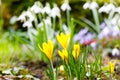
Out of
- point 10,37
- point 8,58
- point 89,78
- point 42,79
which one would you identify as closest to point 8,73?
point 42,79

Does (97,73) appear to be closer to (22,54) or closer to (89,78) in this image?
(89,78)

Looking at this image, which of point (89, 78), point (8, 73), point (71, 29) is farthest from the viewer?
point (71, 29)

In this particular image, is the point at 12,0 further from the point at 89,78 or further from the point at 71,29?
the point at 89,78

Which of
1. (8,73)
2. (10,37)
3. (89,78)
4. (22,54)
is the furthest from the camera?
(10,37)

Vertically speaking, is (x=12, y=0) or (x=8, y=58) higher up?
(x=12, y=0)

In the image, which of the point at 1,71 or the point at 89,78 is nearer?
the point at 89,78

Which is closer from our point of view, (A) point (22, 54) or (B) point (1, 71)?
(B) point (1, 71)

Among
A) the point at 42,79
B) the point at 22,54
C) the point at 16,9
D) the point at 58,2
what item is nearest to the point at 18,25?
the point at 16,9

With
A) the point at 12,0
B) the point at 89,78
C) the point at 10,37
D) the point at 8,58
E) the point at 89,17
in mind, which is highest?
the point at 12,0

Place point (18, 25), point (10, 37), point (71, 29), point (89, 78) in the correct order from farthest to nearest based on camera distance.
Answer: point (18, 25)
point (10, 37)
point (71, 29)
point (89, 78)
